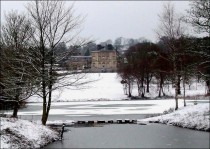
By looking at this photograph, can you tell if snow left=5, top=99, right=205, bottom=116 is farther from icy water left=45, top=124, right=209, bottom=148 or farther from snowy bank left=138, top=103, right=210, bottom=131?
icy water left=45, top=124, right=209, bottom=148

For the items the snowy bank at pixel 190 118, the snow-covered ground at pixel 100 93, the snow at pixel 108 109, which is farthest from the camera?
the snow-covered ground at pixel 100 93

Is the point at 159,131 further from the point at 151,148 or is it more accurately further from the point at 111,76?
the point at 111,76

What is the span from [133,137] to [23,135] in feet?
20.6

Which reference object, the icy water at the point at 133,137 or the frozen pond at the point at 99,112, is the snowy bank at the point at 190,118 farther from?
the frozen pond at the point at 99,112

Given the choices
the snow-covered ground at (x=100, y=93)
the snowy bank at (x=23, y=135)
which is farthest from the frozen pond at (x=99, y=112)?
the snow-covered ground at (x=100, y=93)

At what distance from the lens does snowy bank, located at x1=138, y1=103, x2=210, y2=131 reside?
2611cm

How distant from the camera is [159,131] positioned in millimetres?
25438

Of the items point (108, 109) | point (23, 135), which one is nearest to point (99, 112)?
point (108, 109)

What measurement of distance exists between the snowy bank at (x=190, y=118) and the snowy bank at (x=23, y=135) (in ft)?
30.6

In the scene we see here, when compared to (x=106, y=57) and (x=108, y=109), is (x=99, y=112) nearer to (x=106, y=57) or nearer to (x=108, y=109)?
(x=108, y=109)

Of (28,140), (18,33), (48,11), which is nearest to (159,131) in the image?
(28,140)

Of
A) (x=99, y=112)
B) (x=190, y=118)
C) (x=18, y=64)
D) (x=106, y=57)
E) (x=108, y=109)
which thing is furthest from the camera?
(x=106, y=57)

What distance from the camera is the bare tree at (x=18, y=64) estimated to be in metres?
27.5

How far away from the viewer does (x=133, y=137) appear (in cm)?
2278
